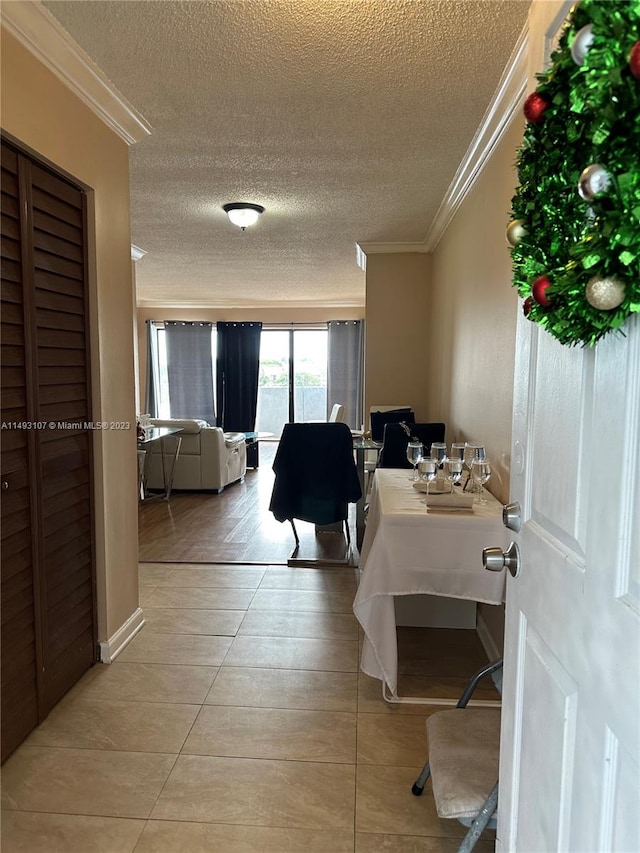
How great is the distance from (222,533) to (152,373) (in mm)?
5293

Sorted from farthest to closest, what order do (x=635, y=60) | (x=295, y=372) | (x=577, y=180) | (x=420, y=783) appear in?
(x=295, y=372), (x=420, y=783), (x=577, y=180), (x=635, y=60)

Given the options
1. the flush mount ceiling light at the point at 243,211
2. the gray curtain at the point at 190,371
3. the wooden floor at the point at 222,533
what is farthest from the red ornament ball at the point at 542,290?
the gray curtain at the point at 190,371

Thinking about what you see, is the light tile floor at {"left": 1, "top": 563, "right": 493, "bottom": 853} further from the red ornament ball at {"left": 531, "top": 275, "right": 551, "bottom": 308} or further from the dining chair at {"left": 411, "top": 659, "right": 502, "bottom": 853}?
the red ornament ball at {"left": 531, "top": 275, "right": 551, "bottom": 308}

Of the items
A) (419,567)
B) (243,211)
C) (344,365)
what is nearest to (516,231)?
(419,567)

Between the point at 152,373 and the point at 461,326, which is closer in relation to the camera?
the point at 461,326

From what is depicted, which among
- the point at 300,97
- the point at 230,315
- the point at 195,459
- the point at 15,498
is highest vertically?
the point at 300,97

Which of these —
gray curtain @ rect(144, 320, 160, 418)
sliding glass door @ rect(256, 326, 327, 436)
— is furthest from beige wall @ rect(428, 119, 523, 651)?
gray curtain @ rect(144, 320, 160, 418)

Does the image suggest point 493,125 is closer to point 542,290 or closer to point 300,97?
point 300,97

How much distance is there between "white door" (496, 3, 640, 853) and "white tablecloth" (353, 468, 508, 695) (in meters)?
0.90

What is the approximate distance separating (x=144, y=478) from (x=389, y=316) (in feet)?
10.1

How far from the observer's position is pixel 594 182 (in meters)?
0.64

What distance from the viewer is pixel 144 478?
598 cm

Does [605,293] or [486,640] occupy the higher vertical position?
[605,293]

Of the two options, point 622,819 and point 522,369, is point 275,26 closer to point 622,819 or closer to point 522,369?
point 522,369
